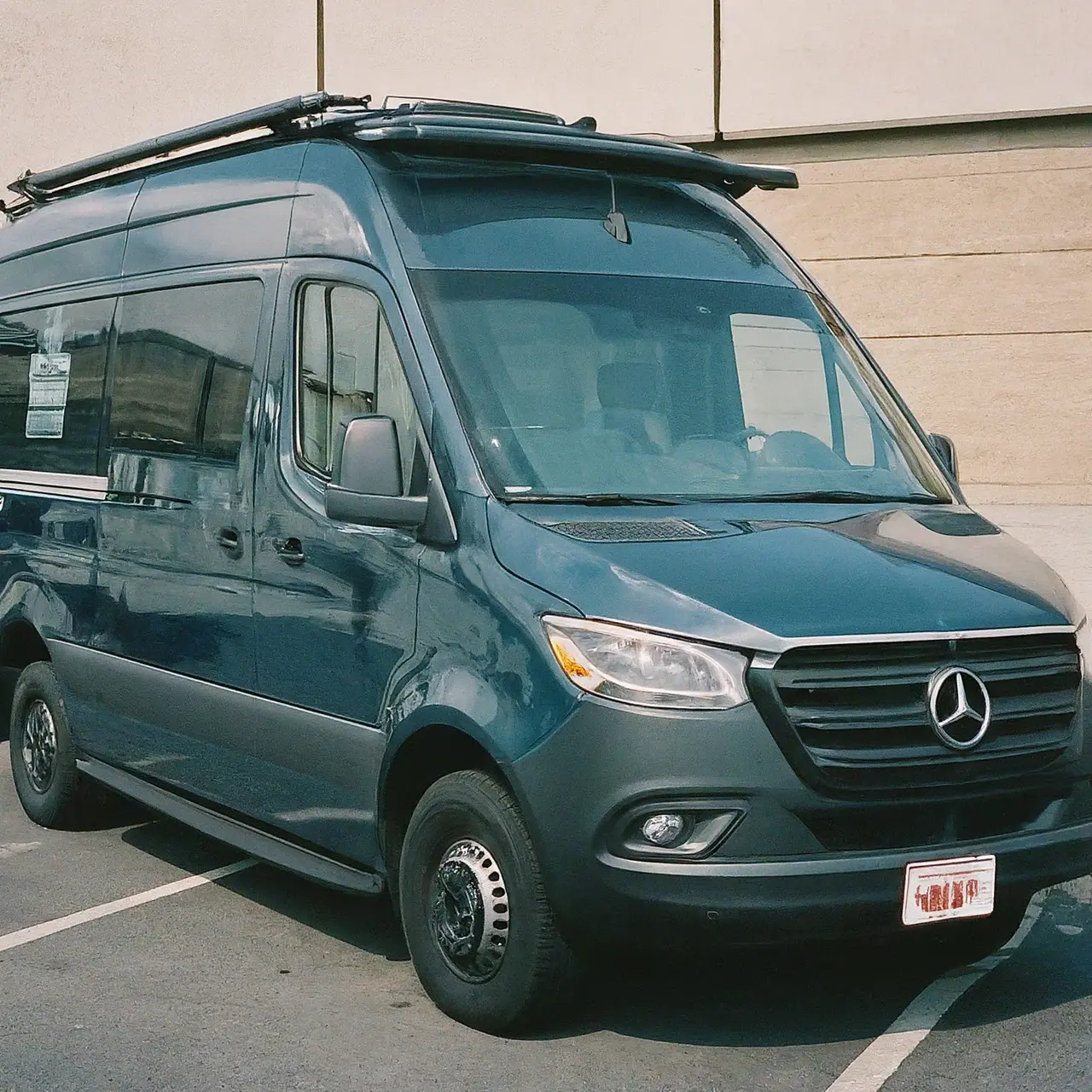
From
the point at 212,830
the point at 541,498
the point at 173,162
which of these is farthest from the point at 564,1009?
the point at 173,162

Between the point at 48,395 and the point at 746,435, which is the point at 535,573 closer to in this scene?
the point at 746,435

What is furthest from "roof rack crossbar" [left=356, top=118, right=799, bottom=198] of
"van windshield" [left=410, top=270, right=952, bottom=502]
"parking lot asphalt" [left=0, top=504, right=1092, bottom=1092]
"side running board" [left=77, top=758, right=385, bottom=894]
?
"parking lot asphalt" [left=0, top=504, right=1092, bottom=1092]

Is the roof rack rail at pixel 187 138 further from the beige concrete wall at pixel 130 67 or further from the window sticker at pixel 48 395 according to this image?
the beige concrete wall at pixel 130 67

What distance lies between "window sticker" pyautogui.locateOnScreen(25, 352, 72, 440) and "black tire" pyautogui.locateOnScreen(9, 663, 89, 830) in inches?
38.7

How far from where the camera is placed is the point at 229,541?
585 centimetres

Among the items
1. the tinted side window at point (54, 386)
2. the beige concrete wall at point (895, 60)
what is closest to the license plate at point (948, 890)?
the tinted side window at point (54, 386)

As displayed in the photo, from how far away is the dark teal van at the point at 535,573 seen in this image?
4.34m

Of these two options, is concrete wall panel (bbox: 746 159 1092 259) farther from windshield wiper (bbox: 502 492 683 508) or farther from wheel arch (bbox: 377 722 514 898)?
wheel arch (bbox: 377 722 514 898)

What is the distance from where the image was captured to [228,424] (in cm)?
594

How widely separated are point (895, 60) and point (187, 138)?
8396mm

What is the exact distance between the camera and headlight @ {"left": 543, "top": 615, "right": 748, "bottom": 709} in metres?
4.30

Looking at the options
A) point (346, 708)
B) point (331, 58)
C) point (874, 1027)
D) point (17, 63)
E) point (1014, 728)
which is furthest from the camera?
point (17, 63)

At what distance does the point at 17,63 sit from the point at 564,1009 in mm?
14753

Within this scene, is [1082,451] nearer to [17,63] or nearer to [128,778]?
[128,778]
